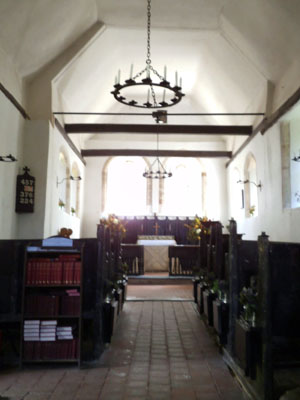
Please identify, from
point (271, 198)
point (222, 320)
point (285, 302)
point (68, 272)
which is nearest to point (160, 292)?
point (271, 198)

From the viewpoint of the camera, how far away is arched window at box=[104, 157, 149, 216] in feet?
45.9

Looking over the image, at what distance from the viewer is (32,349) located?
3.56m

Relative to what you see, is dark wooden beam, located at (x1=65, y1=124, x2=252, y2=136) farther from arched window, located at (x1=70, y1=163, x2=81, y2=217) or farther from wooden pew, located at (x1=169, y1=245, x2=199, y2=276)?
wooden pew, located at (x1=169, y1=245, x2=199, y2=276)

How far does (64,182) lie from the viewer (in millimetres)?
10906

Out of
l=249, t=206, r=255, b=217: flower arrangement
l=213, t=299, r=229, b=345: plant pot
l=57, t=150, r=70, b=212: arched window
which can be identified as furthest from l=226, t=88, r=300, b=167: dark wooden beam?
l=57, t=150, r=70, b=212: arched window

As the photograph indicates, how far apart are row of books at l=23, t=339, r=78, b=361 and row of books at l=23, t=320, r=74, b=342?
0.04 metres

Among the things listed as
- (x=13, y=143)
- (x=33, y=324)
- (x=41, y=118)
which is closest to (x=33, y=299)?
(x=33, y=324)

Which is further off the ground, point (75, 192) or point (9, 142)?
point (9, 142)

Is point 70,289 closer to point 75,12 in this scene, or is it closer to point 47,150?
point 47,150

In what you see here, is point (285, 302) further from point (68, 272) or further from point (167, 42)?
point (167, 42)

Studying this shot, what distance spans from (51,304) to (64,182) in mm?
Result: 7650

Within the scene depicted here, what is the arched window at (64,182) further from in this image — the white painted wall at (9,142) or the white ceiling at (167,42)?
the white painted wall at (9,142)

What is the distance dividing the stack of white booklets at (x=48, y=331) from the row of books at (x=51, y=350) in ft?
0.14

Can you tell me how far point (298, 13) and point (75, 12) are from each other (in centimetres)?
448
